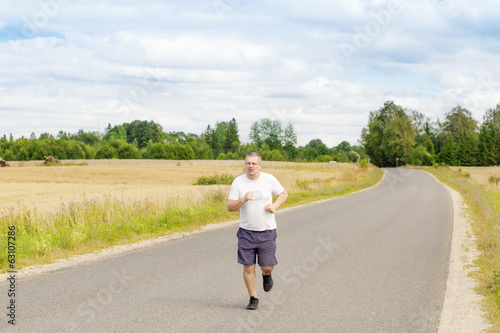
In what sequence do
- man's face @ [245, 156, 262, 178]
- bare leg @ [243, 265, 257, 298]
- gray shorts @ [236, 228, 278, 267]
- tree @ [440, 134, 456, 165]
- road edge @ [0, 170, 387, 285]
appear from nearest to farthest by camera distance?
man's face @ [245, 156, 262, 178] → gray shorts @ [236, 228, 278, 267] → bare leg @ [243, 265, 257, 298] → road edge @ [0, 170, 387, 285] → tree @ [440, 134, 456, 165]

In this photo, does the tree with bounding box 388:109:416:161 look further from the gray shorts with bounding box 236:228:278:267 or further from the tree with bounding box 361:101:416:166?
the gray shorts with bounding box 236:228:278:267

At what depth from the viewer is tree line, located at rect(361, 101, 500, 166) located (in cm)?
10800

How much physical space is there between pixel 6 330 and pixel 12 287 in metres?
1.97

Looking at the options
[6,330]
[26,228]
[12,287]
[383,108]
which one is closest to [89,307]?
[6,330]

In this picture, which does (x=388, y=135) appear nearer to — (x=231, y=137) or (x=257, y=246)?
(x=231, y=137)

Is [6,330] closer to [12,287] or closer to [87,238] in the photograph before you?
[12,287]

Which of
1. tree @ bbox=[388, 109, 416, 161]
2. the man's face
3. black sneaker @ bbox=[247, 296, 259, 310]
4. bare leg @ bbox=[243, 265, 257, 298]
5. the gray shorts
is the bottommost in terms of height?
black sneaker @ bbox=[247, 296, 259, 310]

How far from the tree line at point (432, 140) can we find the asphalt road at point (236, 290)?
328 ft

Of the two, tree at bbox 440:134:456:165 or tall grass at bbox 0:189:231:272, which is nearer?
tall grass at bbox 0:189:231:272

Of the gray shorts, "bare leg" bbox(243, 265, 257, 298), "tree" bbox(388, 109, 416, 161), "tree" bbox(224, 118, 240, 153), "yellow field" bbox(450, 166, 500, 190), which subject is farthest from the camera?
"tree" bbox(224, 118, 240, 153)

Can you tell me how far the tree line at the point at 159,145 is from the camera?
352ft

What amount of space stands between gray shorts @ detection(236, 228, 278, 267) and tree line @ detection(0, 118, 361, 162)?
102 m

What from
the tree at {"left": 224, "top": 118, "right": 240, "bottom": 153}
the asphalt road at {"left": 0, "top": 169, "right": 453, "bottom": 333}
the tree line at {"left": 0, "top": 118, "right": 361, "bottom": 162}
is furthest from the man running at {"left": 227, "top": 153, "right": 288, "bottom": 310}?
the tree at {"left": 224, "top": 118, "right": 240, "bottom": 153}

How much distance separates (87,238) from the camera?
418 inches
